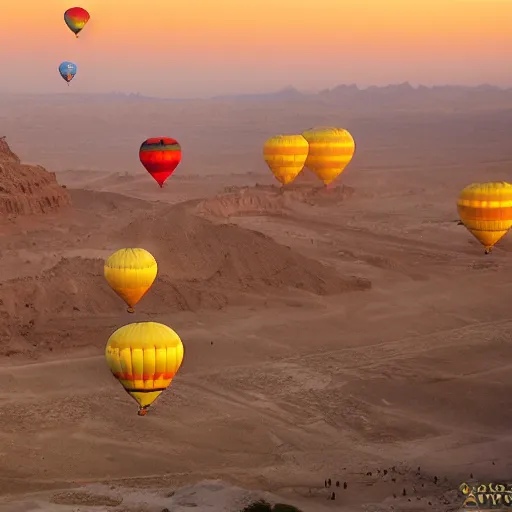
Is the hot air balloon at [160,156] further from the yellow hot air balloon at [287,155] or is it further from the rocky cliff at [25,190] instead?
the yellow hot air balloon at [287,155]

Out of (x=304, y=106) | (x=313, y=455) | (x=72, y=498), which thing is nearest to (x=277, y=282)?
(x=313, y=455)

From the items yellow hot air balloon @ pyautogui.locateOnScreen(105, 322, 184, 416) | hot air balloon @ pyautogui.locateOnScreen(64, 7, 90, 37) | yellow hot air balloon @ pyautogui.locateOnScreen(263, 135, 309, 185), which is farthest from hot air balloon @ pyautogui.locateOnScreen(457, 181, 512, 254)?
hot air balloon @ pyautogui.locateOnScreen(64, 7, 90, 37)

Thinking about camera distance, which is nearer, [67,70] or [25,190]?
[25,190]

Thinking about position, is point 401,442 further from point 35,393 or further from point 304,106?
point 304,106

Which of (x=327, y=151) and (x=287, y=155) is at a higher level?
(x=327, y=151)

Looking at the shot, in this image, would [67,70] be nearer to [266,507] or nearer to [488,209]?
[488,209]

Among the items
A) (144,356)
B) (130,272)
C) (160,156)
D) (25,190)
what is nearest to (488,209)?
(130,272)

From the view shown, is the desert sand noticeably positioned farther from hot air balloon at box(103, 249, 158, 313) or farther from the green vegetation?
hot air balloon at box(103, 249, 158, 313)
